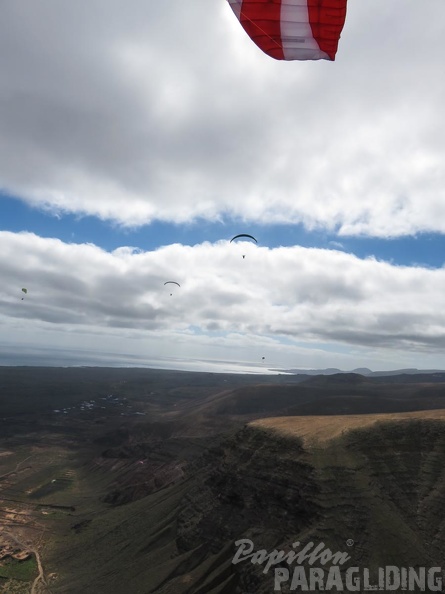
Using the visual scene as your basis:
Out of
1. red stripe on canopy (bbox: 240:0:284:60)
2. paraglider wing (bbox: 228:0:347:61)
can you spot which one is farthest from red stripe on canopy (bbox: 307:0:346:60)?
red stripe on canopy (bbox: 240:0:284:60)

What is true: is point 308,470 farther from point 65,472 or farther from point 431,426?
point 65,472

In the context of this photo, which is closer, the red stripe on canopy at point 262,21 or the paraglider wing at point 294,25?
the paraglider wing at point 294,25

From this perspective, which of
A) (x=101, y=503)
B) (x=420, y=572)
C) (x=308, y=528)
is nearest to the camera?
(x=420, y=572)

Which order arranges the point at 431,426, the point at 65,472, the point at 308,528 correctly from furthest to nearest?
the point at 65,472
the point at 431,426
the point at 308,528

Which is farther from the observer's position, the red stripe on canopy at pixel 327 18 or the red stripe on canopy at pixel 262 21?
the red stripe on canopy at pixel 262 21

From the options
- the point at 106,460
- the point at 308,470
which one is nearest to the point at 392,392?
the point at 106,460

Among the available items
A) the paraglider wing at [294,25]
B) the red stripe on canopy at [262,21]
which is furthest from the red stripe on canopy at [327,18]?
the red stripe on canopy at [262,21]

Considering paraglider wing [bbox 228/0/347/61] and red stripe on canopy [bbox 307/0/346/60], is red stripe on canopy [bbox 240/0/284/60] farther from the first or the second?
red stripe on canopy [bbox 307/0/346/60]

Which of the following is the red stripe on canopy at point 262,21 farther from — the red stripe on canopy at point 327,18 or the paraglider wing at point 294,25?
the red stripe on canopy at point 327,18
